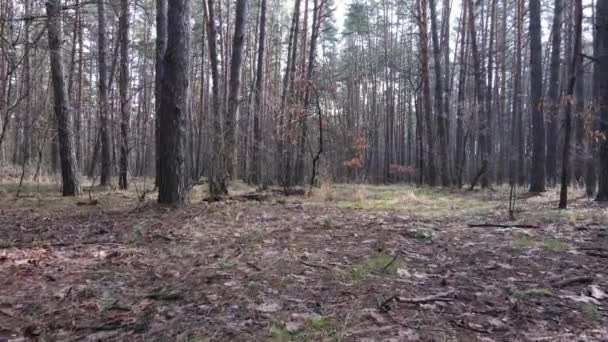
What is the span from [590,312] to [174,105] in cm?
529

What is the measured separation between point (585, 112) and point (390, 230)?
3534 millimetres

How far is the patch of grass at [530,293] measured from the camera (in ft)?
9.03

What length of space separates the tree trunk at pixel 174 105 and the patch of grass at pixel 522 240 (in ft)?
14.4

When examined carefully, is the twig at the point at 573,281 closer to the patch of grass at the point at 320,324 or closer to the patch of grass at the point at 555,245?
the patch of grass at the point at 555,245

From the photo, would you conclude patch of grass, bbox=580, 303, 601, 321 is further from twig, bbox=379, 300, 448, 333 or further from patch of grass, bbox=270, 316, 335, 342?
patch of grass, bbox=270, 316, 335, 342

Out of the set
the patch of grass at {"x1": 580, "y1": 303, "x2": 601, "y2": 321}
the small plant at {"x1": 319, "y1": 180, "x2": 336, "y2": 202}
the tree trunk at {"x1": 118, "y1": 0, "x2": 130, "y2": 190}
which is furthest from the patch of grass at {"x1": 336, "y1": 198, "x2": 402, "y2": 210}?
the patch of grass at {"x1": 580, "y1": 303, "x2": 601, "y2": 321}

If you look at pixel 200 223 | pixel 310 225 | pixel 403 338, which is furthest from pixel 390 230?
pixel 403 338

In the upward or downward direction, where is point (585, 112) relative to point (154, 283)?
upward

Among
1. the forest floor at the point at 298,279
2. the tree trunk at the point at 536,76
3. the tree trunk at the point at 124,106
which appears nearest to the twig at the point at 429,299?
the forest floor at the point at 298,279

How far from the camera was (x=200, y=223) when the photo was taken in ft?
16.6

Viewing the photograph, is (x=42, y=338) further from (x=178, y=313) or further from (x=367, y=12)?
(x=367, y=12)

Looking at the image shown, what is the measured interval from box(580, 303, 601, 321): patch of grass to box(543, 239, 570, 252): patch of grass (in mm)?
1421

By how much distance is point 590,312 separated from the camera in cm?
252

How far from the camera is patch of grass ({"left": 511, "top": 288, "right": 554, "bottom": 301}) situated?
2.75 m
